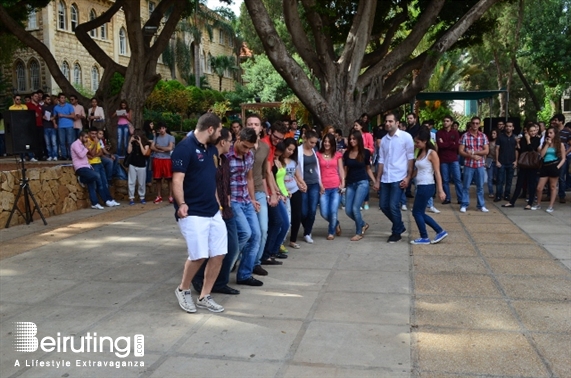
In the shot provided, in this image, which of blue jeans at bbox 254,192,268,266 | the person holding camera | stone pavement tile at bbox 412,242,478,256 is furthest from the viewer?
the person holding camera

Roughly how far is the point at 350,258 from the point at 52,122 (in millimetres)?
10932

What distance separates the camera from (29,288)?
671 cm

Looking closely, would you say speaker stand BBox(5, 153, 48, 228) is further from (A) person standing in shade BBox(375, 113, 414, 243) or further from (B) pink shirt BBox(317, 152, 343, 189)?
(A) person standing in shade BBox(375, 113, 414, 243)

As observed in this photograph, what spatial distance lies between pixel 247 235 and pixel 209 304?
2.94 ft

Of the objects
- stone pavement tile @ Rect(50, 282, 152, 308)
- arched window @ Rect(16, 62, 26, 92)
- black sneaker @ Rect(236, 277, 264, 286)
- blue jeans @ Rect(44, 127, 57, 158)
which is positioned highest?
arched window @ Rect(16, 62, 26, 92)

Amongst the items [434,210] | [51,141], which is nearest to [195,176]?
[434,210]

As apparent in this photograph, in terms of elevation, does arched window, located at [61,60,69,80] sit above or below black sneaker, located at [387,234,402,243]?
above

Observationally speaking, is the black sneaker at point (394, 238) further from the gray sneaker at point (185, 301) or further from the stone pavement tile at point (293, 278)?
the gray sneaker at point (185, 301)

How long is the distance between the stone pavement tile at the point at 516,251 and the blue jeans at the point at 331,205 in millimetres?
2149

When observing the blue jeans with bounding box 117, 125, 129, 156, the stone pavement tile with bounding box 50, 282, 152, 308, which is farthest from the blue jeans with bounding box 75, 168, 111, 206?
the stone pavement tile with bounding box 50, 282, 152, 308

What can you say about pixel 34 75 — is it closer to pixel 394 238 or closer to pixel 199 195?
pixel 394 238

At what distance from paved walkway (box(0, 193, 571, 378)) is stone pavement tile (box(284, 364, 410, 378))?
14 mm

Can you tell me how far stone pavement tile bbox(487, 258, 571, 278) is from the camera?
713 centimetres

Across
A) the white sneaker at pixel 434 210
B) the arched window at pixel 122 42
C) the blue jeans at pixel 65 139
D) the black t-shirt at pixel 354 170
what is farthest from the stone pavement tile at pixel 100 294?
the arched window at pixel 122 42
